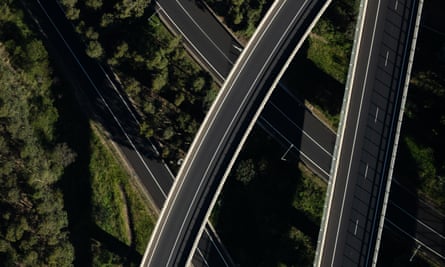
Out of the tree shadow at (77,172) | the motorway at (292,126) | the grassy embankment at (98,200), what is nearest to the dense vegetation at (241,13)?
the motorway at (292,126)

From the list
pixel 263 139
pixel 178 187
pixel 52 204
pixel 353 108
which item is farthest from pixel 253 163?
pixel 52 204

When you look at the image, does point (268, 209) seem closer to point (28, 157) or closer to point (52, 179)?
point (52, 179)

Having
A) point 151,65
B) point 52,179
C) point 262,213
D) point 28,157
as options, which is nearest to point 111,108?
point 151,65

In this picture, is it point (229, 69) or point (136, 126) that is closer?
point (229, 69)

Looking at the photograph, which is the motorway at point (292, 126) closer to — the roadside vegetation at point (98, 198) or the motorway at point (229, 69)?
the motorway at point (229, 69)

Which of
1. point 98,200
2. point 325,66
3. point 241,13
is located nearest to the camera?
point 241,13

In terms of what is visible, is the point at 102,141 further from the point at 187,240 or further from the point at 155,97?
the point at 187,240

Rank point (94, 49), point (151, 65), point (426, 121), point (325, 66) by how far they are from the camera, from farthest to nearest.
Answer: point (325, 66) → point (94, 49) → point (151, 65) → point (426, 121)
